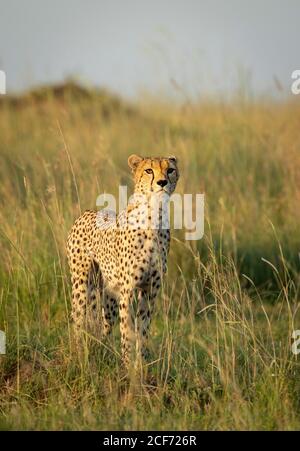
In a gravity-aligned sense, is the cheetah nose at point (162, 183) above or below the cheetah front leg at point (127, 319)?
above

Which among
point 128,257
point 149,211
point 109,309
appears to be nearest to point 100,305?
point 109,309

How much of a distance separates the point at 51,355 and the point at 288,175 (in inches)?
139

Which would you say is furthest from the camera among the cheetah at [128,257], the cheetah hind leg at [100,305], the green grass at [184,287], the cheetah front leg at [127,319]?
the cheetah hind leg at [100,305]

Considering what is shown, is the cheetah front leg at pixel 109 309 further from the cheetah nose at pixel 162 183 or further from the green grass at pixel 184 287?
the cheetah nose at pixel 162 183

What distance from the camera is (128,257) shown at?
4.11m

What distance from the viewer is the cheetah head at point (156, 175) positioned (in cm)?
390

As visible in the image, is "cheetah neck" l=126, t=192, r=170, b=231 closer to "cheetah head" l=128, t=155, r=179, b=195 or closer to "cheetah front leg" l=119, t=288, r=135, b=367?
"cheetah head" l=128, t=155, r=179, b=195

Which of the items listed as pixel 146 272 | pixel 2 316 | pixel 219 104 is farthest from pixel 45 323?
pixel 219 104

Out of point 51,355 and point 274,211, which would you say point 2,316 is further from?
point 274,211

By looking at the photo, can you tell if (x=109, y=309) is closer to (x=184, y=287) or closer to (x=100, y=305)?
(x=100, y=305)

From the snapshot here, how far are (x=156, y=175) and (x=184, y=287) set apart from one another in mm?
755

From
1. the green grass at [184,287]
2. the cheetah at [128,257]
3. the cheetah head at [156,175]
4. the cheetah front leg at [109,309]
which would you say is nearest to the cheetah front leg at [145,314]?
the cheetah at [128,257]
